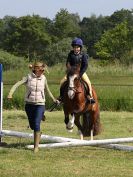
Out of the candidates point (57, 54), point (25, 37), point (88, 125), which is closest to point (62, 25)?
point (25, 37)

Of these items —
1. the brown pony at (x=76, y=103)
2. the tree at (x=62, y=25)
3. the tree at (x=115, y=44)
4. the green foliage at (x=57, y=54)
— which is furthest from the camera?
the tree at (x=62, y=25)

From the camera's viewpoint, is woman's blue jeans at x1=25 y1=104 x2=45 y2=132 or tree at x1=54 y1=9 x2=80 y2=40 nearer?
woman's blue jeans at x1=25 y1=104 x2=45 y2=132

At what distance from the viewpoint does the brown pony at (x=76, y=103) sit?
34.2 feet

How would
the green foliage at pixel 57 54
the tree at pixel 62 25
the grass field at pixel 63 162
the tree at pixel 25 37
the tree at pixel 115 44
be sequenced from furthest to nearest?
the tree at pixel 62 25
the tree at pixel 25 37
the tree at pixel 115 44
the green foliage at pixel 57 54
the grass field at pixel 63 162

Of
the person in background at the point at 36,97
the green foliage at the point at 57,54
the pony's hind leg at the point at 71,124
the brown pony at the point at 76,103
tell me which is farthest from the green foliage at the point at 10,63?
the person in background at the point at 36,97

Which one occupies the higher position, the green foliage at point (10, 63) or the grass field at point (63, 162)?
the green foliage at point (10, 63)

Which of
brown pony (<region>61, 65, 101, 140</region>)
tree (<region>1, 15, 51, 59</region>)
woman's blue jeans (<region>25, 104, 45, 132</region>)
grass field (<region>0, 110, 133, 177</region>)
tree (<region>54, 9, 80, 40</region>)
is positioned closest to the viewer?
grass field (<region>0, 110, 133, 177</region>)

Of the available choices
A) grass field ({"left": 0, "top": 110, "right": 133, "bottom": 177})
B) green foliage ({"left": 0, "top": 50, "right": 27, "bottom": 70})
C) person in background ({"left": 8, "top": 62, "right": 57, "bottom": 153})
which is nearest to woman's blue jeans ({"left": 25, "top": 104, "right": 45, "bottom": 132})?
person in background ({"left": 8, "top": 62, "right": 57, "bottom": 153})

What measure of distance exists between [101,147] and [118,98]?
1188 cm

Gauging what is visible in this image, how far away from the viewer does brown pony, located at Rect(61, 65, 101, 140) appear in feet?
34.2

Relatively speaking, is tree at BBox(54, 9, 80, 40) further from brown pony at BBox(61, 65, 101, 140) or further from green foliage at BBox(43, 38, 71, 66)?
brown pony at BBox(61, 65, 101, 140)

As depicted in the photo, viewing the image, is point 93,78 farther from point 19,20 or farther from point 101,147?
point 19,20

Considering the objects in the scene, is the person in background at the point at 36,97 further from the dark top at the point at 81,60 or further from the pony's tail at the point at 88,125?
the pony's tail at the point at 88,125

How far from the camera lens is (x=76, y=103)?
10.6 meters
